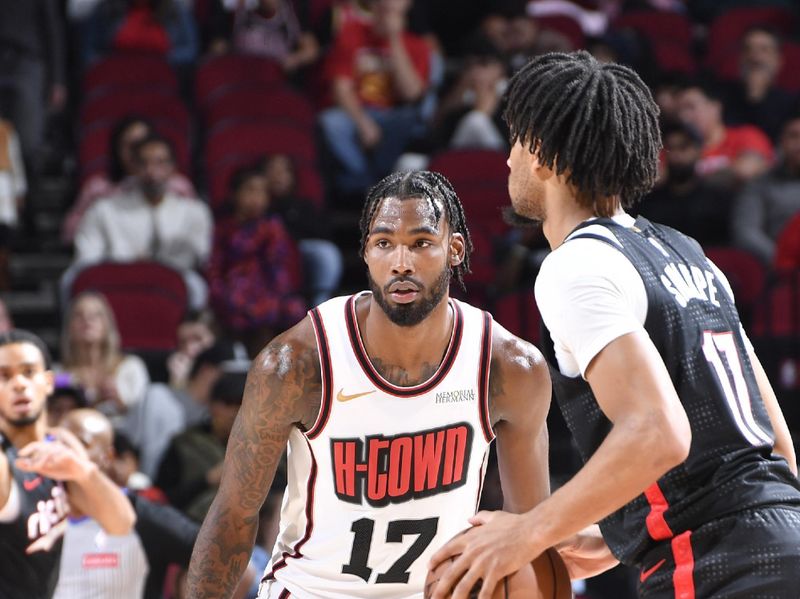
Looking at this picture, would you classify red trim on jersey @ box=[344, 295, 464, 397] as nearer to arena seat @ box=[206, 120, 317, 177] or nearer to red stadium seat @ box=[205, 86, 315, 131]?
arena seat @ box=[206, 120, 317, 177]

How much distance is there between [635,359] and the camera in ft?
7.79

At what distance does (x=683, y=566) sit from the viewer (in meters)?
2.55

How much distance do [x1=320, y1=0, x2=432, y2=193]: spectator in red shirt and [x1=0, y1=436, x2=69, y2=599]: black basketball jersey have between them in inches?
167

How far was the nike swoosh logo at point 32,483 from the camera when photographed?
4745 mm

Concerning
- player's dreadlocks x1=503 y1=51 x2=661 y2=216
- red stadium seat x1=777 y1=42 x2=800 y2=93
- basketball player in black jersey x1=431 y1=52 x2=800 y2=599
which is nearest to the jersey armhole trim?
basketball player in black jersey x1=431 y1=52 x2=800 y2=599

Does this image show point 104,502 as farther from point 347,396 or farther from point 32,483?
point 347,396

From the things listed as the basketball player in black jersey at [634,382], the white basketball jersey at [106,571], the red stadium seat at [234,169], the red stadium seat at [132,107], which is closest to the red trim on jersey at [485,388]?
the basketball player in black jersey at [634,382]

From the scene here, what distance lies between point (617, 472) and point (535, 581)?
0.47 meters

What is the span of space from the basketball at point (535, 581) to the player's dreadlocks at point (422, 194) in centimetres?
94

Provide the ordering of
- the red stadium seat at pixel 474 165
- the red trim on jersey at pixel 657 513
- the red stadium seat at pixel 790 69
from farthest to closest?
the red stadium seat at pixel 790 69, the red stadium seat at pixel 474 165, the red trim on jersey at pixel 657 513

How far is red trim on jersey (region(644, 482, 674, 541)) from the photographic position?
102 inches

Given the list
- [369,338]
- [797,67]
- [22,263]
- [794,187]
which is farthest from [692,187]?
[369,338]

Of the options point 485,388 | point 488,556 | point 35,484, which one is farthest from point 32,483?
point 488,556

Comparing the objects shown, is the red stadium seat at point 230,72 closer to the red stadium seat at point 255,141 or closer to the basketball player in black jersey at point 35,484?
the red stadium seat at point 255,141
